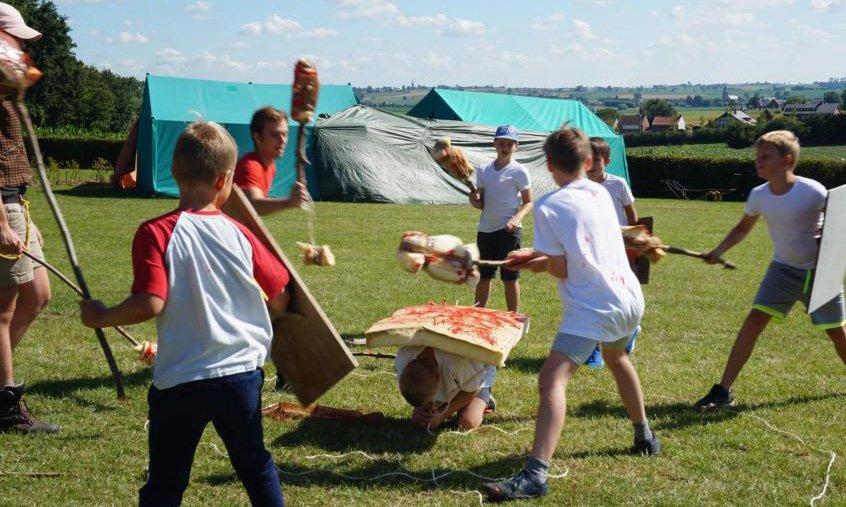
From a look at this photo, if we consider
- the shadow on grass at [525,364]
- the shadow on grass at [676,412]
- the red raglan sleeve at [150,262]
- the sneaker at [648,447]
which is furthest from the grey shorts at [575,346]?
the shadow on grass at [525,364]

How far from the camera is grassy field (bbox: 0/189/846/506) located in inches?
183

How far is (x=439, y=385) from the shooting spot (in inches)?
214

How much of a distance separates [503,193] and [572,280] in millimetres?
3836

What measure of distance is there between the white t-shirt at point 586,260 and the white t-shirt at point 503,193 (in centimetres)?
368

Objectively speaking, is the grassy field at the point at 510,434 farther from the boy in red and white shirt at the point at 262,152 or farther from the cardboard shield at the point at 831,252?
the boy in red and white shirt at the point at 262,152

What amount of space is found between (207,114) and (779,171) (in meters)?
20.2

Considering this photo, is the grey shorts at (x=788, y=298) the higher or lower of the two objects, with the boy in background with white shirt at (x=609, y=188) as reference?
lower

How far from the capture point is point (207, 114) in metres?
24.0

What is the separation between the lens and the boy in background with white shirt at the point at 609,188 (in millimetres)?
7152

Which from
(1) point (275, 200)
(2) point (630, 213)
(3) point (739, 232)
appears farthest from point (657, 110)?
(1) point (275, 200)

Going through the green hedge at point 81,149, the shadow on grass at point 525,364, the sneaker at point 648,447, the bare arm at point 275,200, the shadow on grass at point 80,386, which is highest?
the bare arm at point 275,200

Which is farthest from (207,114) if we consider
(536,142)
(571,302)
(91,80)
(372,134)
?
(91,80)

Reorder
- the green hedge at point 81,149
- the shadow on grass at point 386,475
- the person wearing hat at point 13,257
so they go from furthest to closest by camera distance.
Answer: the green hedge at point 81,149, the person wearing hat at point 13,257, the shadow on grass at point 386,475

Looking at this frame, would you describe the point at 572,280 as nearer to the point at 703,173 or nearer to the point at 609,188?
the point at 609,188
